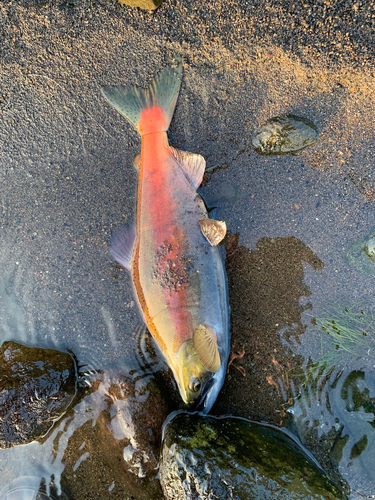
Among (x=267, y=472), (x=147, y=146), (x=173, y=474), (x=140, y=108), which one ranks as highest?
(x=140, y=108)

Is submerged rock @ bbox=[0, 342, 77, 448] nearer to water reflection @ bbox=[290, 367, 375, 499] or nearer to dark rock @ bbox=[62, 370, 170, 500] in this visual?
dark rock @ bbox=[62, 370, 170, 500]

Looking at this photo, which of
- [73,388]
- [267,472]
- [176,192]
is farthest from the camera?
[73,388]

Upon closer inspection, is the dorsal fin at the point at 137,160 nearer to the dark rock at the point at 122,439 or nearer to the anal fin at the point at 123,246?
the anal fin at the point at 123,246

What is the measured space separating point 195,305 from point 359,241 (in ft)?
5.96

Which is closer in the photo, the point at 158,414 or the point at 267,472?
the point at 267,472

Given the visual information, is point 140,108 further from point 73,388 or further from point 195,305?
point 73,388

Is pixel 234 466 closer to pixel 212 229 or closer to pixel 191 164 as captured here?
pixel 212 229

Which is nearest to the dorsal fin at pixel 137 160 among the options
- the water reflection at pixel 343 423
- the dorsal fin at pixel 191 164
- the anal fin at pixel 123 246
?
the dorsal fin at pixel 191 164

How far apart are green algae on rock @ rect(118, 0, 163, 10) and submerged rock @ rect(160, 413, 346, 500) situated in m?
4.23

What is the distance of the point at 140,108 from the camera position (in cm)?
355

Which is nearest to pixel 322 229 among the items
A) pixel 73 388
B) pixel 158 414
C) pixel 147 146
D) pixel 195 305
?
pixel 195 305

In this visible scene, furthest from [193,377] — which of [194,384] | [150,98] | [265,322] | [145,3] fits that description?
[145,3]

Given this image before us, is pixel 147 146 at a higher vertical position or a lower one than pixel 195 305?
higher

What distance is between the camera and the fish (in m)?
3.08
